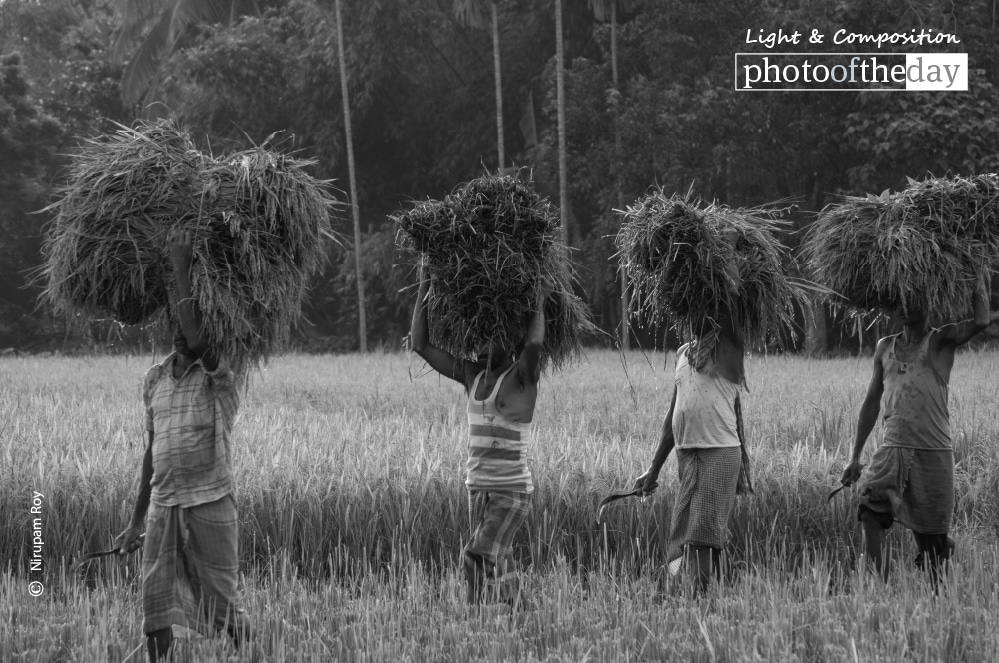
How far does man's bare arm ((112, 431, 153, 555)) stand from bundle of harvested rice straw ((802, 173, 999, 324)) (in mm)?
2948

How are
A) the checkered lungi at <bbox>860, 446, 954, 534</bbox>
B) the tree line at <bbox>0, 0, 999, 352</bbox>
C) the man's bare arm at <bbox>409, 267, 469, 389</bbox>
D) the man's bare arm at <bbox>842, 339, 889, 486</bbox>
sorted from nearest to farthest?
1. the man's bare arm at <bbox>409, 267, 469, 389</bbox>
2. the checkered lungi at <bbox>860, 446, 954, 534</bbox>
3. the man's bare arm at <bbox>842, 339, 889, 486</bbox>
4. the tree line at <bbox>0, 0, 999, 352</bbox>

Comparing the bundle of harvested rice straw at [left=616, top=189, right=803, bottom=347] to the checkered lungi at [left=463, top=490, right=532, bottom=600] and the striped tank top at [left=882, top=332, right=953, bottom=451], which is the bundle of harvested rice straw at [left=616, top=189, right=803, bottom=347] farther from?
the checkered lungi at [left=463, top=490, right=532, bottom=600]

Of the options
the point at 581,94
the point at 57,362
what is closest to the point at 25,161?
the point at 57,362

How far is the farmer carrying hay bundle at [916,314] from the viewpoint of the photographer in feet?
14.5

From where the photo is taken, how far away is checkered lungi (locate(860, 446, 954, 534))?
14.4 feet

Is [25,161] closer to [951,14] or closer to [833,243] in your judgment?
[951,14]

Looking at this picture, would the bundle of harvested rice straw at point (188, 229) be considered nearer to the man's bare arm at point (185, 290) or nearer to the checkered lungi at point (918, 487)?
the man's bare arm at point (185, 290)

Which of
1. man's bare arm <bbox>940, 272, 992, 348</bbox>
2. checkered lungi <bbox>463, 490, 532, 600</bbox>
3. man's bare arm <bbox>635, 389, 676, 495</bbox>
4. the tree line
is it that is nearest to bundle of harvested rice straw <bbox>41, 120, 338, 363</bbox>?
checkered lungi <bbox>463, 490, 532, 600</bbox>

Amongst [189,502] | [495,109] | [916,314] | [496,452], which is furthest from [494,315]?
[495,109]

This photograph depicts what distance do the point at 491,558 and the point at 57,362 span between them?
14.2m

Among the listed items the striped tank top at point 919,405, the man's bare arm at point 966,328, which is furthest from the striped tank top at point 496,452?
the man's bare arm at point 966,328

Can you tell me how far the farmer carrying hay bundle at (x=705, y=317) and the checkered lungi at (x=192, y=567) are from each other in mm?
1767

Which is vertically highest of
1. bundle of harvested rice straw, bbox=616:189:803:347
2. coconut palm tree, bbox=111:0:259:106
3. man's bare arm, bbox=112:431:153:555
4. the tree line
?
coconut palm tree, bbox=111:0:259:106

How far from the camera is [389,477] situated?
5.54 m
